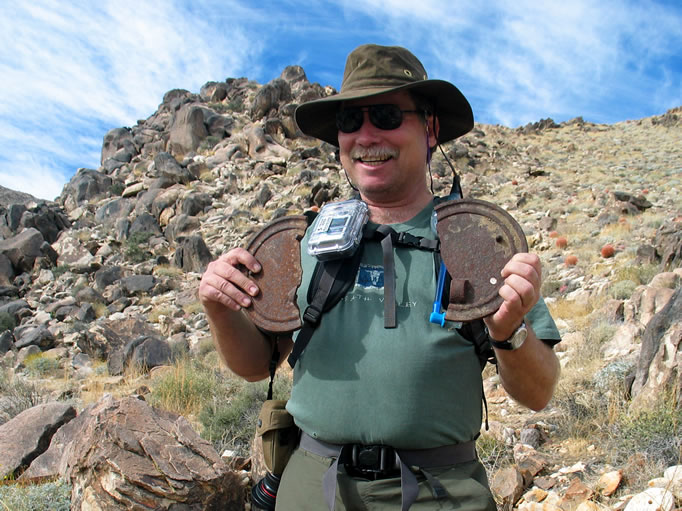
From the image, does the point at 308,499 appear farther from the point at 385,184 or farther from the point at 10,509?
the point at 10,509

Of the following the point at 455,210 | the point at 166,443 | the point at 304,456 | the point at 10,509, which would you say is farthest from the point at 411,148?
the point at 10,509

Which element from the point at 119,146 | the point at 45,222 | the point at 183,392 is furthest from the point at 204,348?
the point at 119,146

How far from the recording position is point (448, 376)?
1.84 meters

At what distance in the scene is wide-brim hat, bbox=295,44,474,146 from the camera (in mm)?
2207

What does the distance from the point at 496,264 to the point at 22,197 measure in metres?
37.5

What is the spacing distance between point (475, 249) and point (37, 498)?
340cm

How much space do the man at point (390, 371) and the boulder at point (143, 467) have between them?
109 cm

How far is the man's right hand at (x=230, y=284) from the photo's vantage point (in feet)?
6.20

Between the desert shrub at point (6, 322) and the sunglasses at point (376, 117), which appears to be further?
the desert shrub at point (6, 322)

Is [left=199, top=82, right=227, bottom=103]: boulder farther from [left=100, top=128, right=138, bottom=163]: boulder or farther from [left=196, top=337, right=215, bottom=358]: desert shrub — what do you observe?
[left=196, top=337, right=215, bottom=358]: desert shrub

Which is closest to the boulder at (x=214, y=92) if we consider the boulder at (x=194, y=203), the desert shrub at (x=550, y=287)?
the boulder at (x=194, y=203)

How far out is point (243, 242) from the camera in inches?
755

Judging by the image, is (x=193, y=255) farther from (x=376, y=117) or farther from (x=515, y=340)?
(x=515, y=340)

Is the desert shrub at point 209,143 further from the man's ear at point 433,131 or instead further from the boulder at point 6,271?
the man's ear at point 433,131
